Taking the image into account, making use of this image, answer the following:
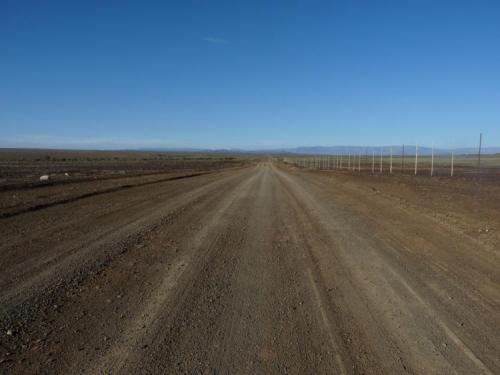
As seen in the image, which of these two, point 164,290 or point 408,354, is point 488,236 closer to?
point 408,354

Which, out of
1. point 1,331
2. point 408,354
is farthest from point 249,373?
point 1,331

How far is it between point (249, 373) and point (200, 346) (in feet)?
2.18

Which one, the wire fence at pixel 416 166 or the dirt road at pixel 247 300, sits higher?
the dirt road at pixel 247 300

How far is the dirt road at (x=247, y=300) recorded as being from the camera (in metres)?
3.64

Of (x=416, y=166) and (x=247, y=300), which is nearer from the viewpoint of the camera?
(x=247, y=300)

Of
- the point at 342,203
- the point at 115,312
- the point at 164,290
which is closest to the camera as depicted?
the point at 115,312

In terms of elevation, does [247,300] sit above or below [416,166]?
below

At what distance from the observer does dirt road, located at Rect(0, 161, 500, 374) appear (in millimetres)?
3639

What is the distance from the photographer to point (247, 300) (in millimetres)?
5086

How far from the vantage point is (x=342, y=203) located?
14938 mm

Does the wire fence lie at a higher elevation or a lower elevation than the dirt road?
lower

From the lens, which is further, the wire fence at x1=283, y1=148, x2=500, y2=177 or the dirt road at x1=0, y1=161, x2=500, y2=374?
the wire fence at x1=283, y1=148, x2=500, y2=177

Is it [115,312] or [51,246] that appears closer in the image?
[115,312]

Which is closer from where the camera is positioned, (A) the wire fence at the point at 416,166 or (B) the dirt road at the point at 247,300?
(B) the dirt road at the point at 247,300
